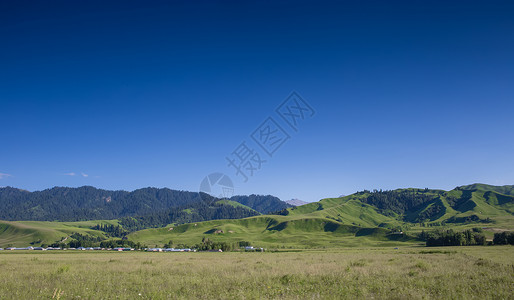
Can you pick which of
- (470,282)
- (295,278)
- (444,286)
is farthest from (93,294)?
(470,282)

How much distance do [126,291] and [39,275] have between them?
38.9ft

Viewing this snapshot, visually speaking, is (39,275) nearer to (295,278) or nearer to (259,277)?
(259,277)

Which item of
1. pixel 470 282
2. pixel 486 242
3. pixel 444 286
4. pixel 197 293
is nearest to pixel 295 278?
pixel 197 293

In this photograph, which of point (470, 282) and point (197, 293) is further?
point (470, 282)

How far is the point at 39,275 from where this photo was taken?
922 inches

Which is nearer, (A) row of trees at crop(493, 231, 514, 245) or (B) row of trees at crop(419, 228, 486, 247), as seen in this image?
(A) row of trees at crop(493, 231, 514, 245)

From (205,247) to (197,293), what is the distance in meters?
135

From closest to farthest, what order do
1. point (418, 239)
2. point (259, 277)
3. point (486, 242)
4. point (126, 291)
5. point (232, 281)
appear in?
point (126, 291) → point (232, 281) → point (259, 277) → point (486, 242) → point (418, 239)

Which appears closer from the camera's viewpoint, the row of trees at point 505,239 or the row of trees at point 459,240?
the row of trees at point 505,239

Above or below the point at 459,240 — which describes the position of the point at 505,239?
above

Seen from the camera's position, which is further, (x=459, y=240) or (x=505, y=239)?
(x=459, y=240)

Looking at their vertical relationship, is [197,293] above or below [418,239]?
above

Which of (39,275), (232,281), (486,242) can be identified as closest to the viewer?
(232,281)

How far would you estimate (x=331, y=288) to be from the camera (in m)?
16.4
